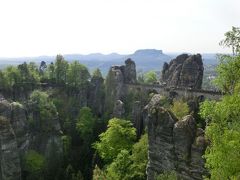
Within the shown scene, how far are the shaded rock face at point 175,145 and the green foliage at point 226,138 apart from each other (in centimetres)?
1650

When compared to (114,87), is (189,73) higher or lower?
higher

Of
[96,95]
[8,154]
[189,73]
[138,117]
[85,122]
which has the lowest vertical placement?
[8,154]

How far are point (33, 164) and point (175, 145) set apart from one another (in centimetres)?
3169

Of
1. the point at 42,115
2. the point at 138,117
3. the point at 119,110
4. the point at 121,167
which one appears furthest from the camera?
the point at 119,110

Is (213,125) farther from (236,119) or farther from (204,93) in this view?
(204,93)

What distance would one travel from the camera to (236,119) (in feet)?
69.8

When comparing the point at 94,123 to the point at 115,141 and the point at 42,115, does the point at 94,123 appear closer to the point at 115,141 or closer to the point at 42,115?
the point at 42,115

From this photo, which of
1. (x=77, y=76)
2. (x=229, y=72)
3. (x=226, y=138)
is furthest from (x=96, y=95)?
(x=226, y=138)

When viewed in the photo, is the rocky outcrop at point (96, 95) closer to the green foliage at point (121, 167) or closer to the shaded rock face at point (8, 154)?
the shaded rock face at point (8, 154)

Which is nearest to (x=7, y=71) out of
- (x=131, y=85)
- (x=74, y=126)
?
(x=74, y=126)

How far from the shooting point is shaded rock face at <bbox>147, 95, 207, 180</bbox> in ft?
126

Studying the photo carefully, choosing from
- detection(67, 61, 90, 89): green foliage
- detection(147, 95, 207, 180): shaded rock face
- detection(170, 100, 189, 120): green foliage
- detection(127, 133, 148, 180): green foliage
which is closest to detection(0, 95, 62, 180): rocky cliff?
detection(127, 133, 148, 180): green foliage

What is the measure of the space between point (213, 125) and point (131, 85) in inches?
2765

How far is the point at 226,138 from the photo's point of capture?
20562 millimetres
